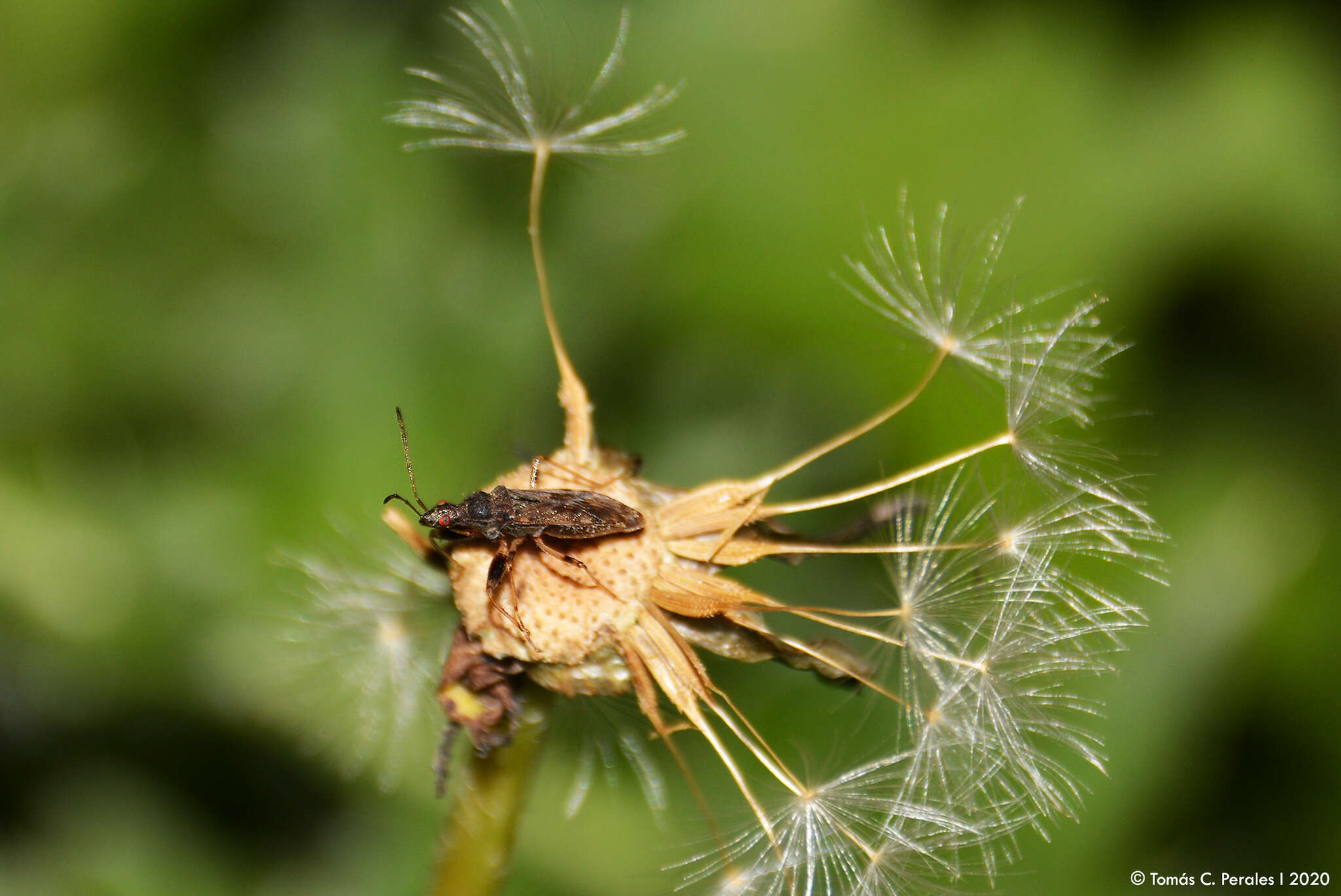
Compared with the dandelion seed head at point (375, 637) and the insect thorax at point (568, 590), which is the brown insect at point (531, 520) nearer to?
the insect thorax at point (568, 590)

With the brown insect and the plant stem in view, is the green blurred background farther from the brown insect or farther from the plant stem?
the brown insect

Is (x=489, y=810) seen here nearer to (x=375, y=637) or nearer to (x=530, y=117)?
(x=375, y=637)

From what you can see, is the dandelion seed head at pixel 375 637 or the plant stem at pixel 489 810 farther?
the dandelion seed head at pixel 375 637

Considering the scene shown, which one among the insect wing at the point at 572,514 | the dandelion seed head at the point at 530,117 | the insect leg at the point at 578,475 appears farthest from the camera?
the dandelion seed head at the point at 530,117

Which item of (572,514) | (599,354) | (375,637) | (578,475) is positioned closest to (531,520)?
(572,514)

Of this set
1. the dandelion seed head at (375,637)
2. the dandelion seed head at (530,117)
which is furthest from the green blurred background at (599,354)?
the dandelion seed head at (530,117)

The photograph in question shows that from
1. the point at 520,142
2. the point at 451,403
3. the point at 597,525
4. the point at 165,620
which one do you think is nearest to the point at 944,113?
the point at 520,142

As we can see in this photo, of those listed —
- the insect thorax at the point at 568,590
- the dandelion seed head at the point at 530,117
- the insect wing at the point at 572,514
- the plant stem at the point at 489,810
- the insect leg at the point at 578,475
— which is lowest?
Answer: the plant stem at the point at 489,810
